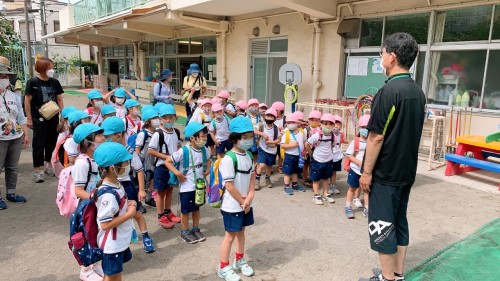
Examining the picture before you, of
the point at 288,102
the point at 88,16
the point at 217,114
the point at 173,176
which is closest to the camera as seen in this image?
the point at 173,176

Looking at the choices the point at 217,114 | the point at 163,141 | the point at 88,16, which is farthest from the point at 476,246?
the point at 88,16

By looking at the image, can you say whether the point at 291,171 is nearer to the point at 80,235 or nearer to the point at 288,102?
the point at 80,235

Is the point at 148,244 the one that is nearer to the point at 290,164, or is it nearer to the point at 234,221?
the point at 234,221

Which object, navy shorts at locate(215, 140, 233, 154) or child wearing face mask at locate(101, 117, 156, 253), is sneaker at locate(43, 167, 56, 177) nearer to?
navy shorts at locate(215, 140, 233, 154)

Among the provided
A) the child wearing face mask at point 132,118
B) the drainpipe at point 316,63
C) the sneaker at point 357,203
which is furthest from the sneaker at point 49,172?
the drainpipe at point 316,63

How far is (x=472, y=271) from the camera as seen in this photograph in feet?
10.1

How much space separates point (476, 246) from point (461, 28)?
540cm

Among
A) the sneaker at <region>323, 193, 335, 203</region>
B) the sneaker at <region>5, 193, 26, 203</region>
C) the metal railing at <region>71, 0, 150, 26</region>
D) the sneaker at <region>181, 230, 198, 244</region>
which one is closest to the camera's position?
the sneaker at <region>181, 230, 198, 244</region>

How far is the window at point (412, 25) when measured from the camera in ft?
25.3

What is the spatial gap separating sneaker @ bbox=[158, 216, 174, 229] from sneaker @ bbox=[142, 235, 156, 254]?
1.60 feet

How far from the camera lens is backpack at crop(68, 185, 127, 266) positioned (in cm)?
249

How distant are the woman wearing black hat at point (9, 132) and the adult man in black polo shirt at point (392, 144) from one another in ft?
14.9

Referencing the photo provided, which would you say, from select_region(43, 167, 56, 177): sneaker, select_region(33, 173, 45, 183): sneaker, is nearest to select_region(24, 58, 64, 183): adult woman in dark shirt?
select_region(33, 173, 45, 183): sneaker

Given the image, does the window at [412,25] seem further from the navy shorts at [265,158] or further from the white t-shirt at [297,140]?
the navy shorts at [265,158]
